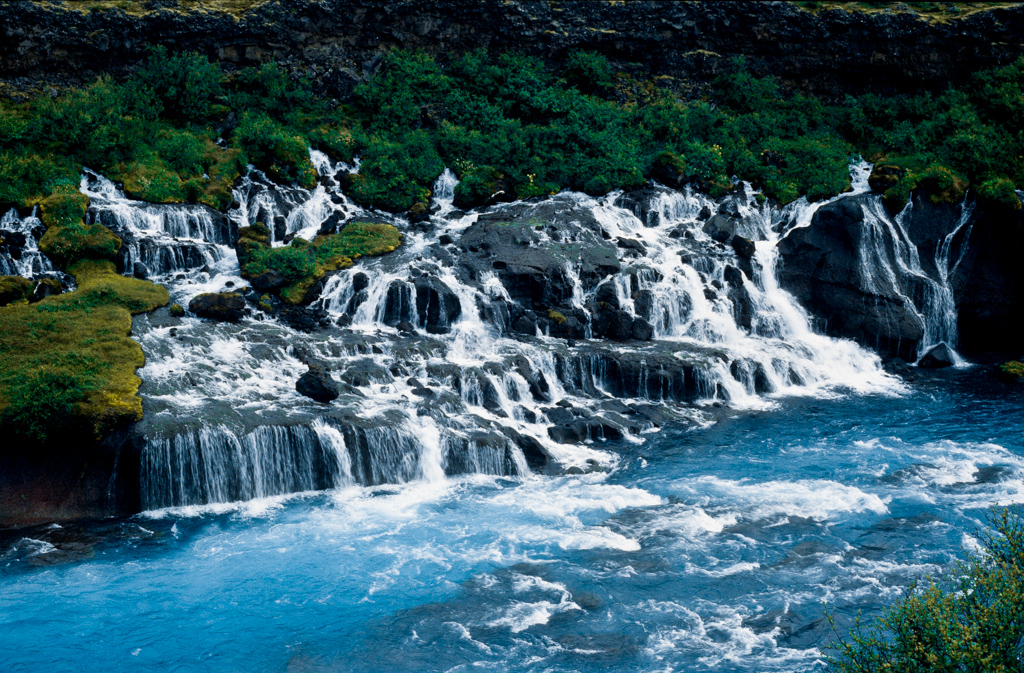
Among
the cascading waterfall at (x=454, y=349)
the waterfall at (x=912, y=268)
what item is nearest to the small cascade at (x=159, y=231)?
the cascading waterfall at (x=454, y=349)

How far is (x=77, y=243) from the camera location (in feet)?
97.0

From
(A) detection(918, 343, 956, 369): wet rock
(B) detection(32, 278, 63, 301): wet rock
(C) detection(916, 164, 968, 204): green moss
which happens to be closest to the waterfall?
(A) detection(918, 343, 956, 369): wet rock

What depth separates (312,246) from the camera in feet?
109

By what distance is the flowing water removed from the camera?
1678 cm

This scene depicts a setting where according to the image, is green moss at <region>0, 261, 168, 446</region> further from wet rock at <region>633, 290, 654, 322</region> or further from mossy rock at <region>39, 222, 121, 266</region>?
wet rock at <region>633, 290, 654, 322</region>

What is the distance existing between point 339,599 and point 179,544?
485 centimetres

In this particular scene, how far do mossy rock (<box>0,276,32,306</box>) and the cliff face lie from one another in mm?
15469

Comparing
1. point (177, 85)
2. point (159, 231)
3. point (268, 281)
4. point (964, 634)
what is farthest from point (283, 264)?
point (964, 634)

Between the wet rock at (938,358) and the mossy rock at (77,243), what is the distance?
102 ft

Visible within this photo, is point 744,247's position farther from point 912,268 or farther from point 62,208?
point 62,208

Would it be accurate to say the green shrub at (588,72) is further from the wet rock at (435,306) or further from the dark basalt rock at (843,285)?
the wet rock at (435,306)

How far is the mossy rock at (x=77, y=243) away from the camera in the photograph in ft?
96.4

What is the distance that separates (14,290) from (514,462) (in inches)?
688

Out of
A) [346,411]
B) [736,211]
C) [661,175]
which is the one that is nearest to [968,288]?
[736,211]
